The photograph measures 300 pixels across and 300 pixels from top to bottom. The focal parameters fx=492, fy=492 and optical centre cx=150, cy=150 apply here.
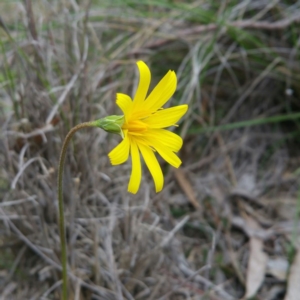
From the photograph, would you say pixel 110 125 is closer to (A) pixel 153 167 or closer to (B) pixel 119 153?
(B) pixel 119 153

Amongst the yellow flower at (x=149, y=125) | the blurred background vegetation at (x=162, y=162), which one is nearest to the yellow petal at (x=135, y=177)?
the yellow flower at (x=149, y=125)

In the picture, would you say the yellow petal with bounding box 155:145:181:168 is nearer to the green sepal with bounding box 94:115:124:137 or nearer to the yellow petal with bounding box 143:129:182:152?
the yellow petal with bounding box 143:129:182:152

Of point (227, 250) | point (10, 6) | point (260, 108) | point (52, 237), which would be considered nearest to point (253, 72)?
point (260, 108)

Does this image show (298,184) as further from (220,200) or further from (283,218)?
(220,200)

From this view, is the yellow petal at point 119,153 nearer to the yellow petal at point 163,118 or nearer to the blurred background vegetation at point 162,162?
the yellow petal at point 163,118

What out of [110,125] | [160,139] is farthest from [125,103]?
[160,139]

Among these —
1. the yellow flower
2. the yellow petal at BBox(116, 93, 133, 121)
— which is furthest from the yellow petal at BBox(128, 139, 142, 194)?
the yellow petal at BBox(116, 93, 133, 121)
